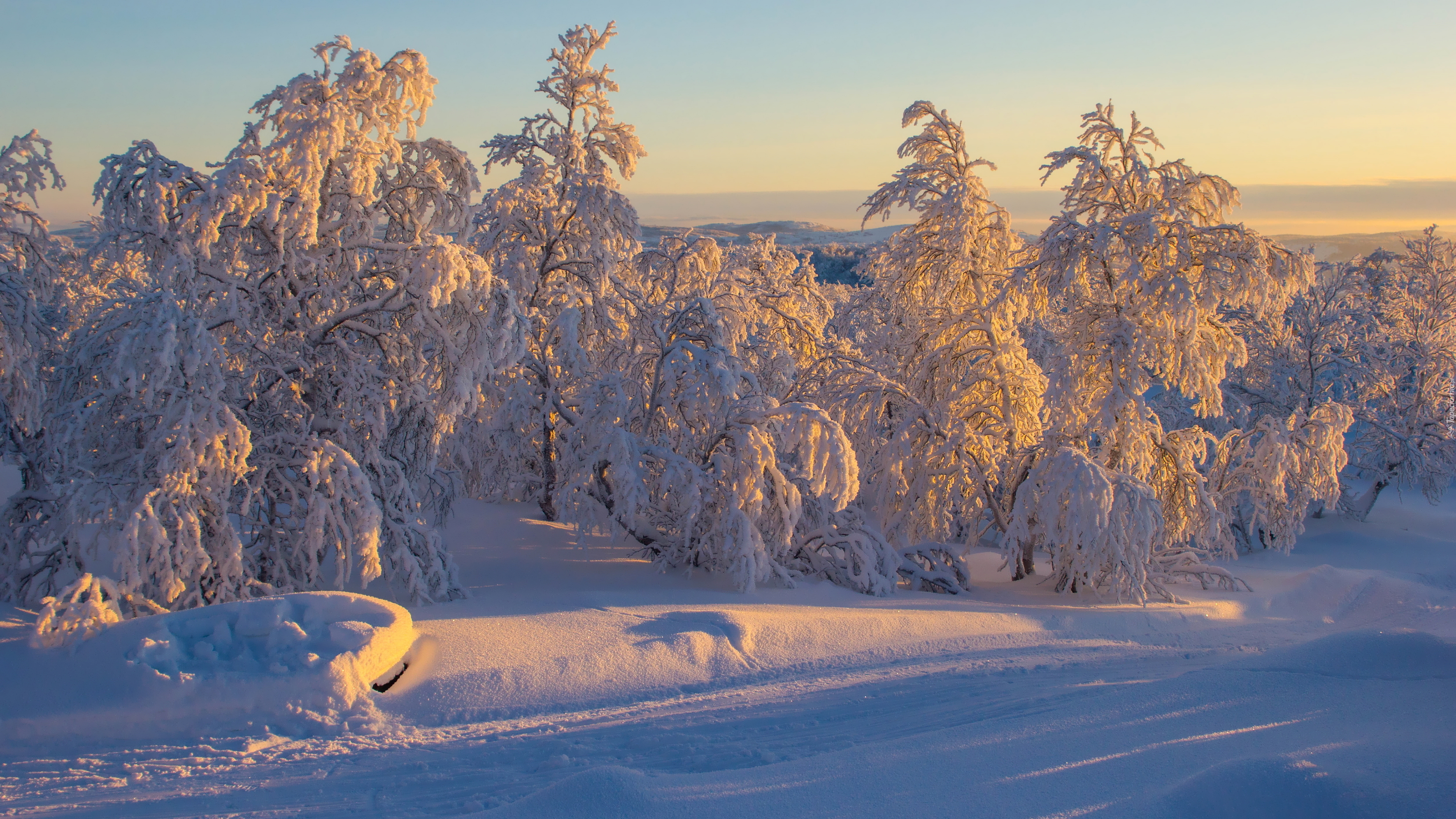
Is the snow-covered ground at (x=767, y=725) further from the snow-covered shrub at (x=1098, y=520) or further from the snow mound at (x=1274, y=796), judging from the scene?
the snow-covered shrub at (x=1098, y=520)

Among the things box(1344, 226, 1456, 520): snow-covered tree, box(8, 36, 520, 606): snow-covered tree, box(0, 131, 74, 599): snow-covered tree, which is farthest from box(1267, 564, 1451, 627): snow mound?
box(0, 131, 74, 599): snow-covered tree

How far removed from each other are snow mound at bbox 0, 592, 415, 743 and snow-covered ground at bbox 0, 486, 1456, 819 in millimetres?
22

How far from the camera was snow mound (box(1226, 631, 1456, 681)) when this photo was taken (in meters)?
6.16

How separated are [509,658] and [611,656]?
78 centimetres

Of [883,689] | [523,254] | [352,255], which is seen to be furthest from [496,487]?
[883,689]

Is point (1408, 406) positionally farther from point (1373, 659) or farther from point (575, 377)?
point (575, 377)

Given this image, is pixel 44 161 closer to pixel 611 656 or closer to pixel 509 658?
pixel 509 658

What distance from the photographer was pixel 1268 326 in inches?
706

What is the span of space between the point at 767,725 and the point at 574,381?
21.7 ft

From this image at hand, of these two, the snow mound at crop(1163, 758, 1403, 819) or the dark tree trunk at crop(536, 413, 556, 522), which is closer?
the snow mound at crop(1163, 758, 1403, 819)

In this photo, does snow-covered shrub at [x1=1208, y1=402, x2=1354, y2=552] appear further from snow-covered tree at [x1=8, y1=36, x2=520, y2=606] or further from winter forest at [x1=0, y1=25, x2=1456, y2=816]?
snow-covered tree at [x1=8, y1=36, x2=520, y2=606]

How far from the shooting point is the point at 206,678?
5168 millimetres

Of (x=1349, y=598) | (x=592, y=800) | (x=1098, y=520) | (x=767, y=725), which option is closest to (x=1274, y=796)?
(x=767, y=725)

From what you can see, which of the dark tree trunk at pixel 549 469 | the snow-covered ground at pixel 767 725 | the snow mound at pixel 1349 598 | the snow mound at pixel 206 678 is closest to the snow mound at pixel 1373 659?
the snow-covered ground at pixel 767 725
